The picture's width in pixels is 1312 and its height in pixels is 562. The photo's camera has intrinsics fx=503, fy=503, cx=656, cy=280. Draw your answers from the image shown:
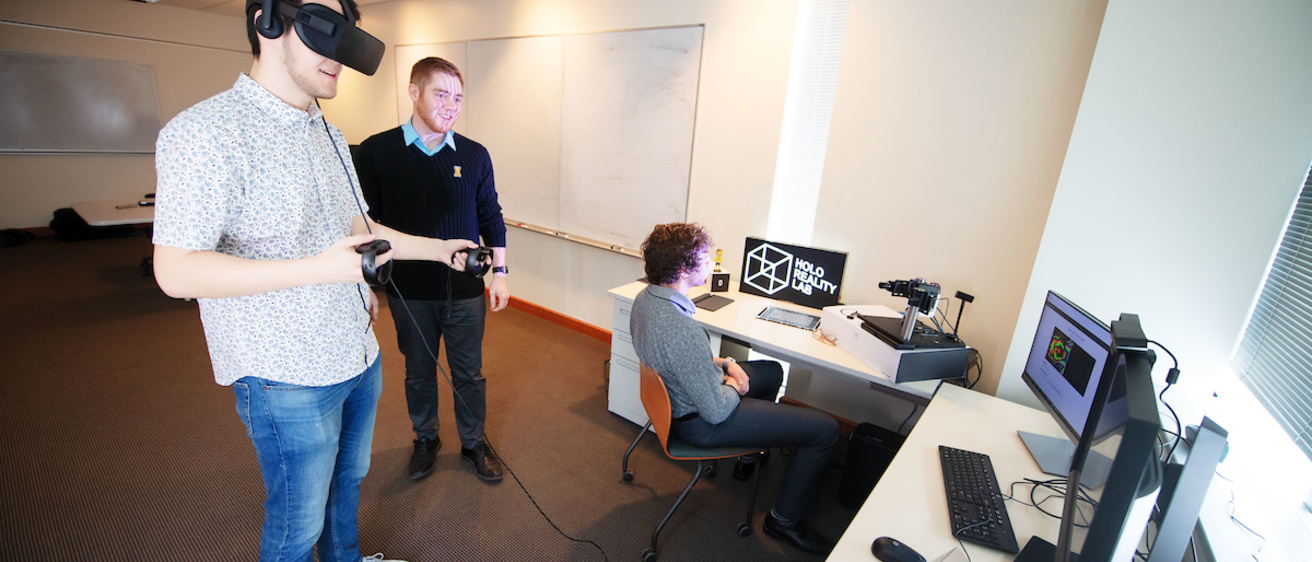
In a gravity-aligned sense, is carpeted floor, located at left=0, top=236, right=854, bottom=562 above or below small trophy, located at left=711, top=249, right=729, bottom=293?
below

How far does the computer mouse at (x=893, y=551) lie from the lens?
1024 mm

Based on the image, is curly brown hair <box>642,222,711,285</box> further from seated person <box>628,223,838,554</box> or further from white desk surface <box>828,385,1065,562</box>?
white desk surface <box>828,385,1065,562</box>

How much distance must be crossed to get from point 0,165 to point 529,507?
675 cm

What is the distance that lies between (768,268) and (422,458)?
181cm

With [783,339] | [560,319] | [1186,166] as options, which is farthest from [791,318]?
[560,319]

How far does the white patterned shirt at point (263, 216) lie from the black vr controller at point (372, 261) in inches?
9.2

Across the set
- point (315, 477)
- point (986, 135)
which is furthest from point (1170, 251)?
point (315, 477)

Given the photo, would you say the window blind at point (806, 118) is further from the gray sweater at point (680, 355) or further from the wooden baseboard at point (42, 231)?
the wooden baseboard at point (42, 231)

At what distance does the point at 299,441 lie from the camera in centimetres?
106

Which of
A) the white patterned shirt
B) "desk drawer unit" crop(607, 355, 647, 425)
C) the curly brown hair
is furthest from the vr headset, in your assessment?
"desk drawer unit" crop(607, 355, 647, 425)

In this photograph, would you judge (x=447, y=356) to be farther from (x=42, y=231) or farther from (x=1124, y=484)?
(x=42, y=231)

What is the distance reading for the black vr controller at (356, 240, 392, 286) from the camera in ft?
2.73

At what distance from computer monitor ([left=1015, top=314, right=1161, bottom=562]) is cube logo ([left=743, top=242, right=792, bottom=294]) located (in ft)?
5.19

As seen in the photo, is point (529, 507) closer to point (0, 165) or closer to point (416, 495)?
point (416, 495)
